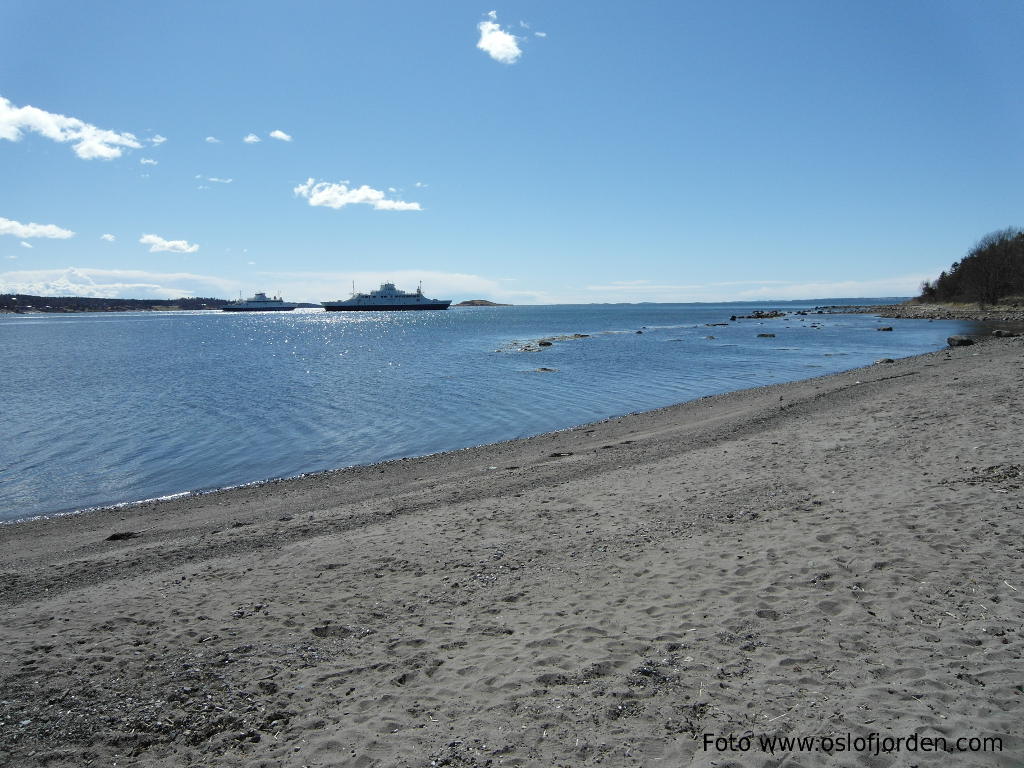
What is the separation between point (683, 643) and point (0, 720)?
6.17m

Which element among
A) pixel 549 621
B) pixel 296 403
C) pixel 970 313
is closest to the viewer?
pixel 549 621

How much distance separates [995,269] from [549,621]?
94.3 metres

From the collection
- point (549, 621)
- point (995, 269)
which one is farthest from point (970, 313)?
point (549, 621)

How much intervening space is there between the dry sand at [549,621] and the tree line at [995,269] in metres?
83.2

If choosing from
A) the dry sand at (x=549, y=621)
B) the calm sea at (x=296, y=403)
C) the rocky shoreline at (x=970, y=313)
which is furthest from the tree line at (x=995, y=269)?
the dry sand at (x=549, y=621)

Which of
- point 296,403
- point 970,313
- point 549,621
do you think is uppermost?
Answer: point 970,313

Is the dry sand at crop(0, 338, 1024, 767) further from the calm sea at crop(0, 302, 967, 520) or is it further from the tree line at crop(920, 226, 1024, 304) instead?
the tree line at crop(920, 226, 1024, 304)

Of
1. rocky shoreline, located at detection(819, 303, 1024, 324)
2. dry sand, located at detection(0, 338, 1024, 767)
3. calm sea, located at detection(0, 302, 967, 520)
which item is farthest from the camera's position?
rocky shoreline, located at detection(819, 303, 1024, 324)

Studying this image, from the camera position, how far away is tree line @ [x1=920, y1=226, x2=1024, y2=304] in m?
72.8

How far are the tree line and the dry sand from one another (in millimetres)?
83192

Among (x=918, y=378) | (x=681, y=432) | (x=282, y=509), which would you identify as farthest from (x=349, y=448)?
(x=918, y=378)

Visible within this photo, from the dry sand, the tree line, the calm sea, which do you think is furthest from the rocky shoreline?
the dry sand

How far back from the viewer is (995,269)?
74062mm

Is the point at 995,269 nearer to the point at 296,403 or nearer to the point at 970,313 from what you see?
the point at 970,313
